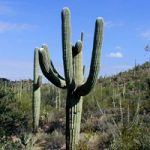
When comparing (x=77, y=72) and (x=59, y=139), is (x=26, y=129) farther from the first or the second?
(x=77, y=72)

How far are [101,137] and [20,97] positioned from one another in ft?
39.0

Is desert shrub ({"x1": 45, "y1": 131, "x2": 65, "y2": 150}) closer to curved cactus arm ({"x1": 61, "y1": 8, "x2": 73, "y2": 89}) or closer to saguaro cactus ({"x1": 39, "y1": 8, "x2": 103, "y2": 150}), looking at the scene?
saguaro cactus ({"x1": 39, "y1": 8, "x2": 103, "y2": 150})

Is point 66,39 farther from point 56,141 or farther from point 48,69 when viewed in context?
point 56,141

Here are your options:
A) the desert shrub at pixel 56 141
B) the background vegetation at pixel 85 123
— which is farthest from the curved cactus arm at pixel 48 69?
the desert shrub at pixel 56 141

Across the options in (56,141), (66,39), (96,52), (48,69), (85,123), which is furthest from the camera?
(85,123)

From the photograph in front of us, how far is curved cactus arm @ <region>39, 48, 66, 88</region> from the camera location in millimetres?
14484

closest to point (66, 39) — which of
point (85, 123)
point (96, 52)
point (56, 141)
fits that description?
point (96, 52)

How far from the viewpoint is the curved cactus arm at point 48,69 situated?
14484mm

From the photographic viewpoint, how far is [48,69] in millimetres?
14688

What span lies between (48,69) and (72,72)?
69cm

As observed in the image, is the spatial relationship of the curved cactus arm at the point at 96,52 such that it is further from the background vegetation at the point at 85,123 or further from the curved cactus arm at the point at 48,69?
the curved cactus arm at the point at 48,69

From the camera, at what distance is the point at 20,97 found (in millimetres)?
32469

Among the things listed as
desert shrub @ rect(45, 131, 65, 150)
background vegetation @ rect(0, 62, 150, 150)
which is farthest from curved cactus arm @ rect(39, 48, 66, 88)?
desert shrub @ rect(45, 131, 65, 150)

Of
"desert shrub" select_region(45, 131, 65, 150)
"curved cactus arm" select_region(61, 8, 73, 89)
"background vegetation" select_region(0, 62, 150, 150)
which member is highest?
"curved cactus arm" select_region(61, 8, 73, 89)
